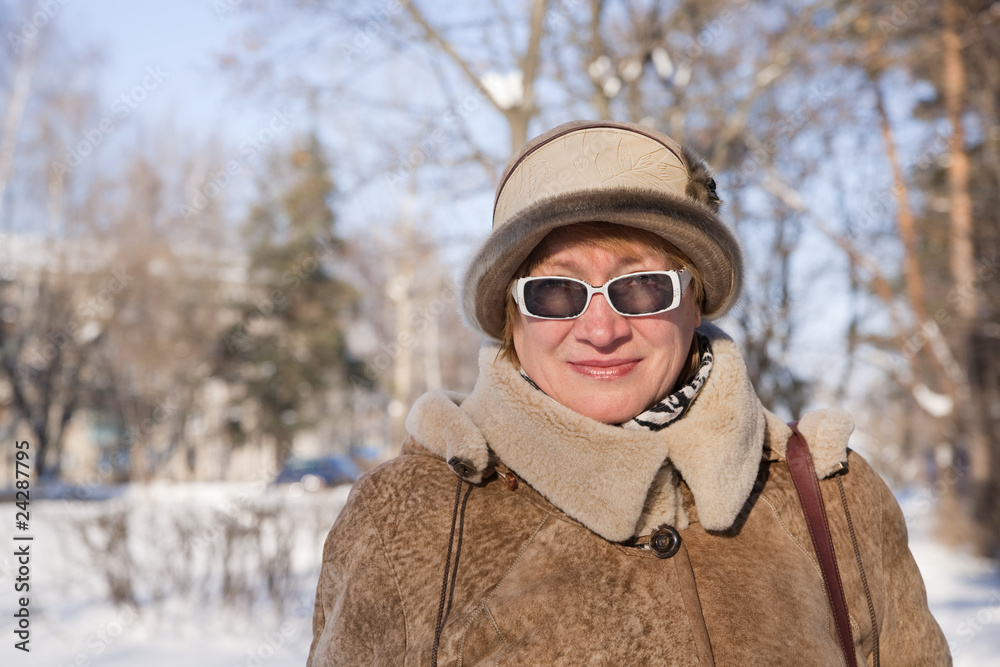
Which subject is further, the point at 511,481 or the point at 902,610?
the point at 902,610

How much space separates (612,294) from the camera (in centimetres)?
162

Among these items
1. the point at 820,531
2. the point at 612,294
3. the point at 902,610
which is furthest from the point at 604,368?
the point at 902,610

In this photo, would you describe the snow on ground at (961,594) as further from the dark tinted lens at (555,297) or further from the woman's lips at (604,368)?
the dark tinted lens at (555,297)

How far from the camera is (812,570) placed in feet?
5.24

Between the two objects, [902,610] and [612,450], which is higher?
[612,450]

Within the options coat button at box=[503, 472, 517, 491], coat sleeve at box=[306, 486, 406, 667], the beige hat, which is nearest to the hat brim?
the beige hat

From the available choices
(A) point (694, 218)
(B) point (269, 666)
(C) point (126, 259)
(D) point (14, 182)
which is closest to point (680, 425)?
(A) point (694, 218)

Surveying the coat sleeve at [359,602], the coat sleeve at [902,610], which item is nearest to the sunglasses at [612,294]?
the coat sleeve at [359,602]

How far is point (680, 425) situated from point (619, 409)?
0.13 metres

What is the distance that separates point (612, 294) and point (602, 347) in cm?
11

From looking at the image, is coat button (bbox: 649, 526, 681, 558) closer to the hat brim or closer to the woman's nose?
the woman's nose

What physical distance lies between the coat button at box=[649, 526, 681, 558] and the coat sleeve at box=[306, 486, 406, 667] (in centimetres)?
49

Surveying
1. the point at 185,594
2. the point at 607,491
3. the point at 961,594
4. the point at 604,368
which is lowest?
the point at 961,594

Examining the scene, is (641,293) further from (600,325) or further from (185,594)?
(185,594)
